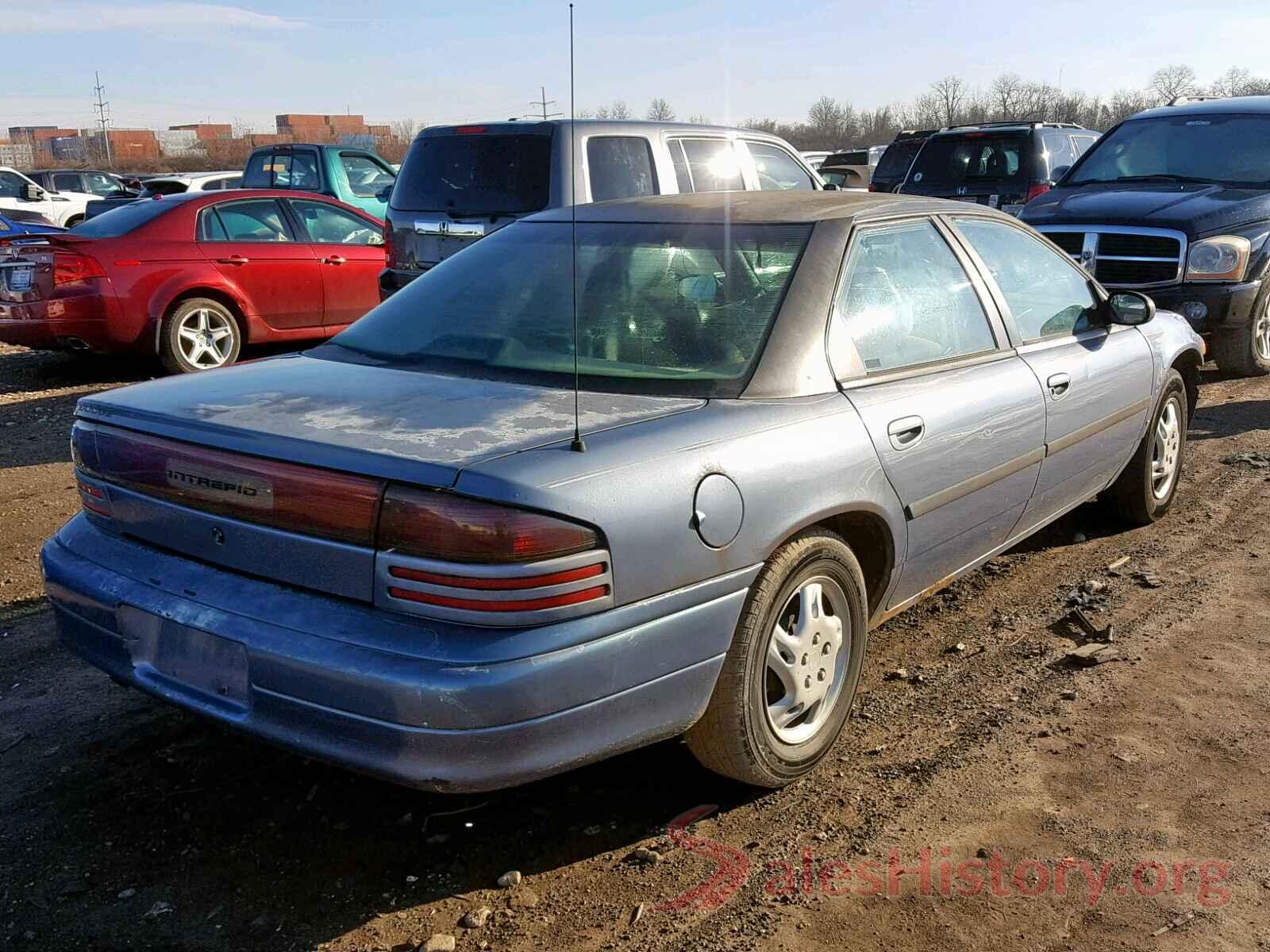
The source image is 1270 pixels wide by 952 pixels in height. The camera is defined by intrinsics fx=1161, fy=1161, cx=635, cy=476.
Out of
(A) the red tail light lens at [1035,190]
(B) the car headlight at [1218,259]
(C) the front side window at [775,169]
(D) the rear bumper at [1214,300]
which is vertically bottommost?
(D) the rear bumper at [1214,300]

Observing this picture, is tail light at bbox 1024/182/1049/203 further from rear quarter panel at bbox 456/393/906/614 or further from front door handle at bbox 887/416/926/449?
rear quarter panel at bbox 456/393/906/614

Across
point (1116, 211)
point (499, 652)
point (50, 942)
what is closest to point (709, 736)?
point (499, 652)

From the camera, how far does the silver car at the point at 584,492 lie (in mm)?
2506

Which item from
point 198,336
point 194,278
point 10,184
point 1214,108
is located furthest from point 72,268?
point 10,184

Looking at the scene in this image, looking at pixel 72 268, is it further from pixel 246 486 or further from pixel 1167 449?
pixel 1167 449

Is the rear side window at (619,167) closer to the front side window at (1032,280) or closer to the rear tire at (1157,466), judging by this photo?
the front side window at (1032,280)

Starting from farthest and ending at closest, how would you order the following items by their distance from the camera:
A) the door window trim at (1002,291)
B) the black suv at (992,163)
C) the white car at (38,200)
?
the white car at (38,200), the black suv at (992,163), the door window trim at (1002,291)

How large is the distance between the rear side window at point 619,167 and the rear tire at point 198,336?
3.47m

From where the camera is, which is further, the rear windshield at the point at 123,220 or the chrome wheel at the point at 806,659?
the rear windshield at the point at 123,220

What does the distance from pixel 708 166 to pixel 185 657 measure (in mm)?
6591

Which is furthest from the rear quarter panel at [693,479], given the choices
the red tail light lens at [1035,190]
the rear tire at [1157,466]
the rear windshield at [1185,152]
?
the red tail light lens at [1035,190]

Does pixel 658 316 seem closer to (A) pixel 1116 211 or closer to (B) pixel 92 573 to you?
(B) pixel 92 573

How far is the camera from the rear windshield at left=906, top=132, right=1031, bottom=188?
1322 centimetres

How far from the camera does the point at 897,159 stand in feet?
67.0
